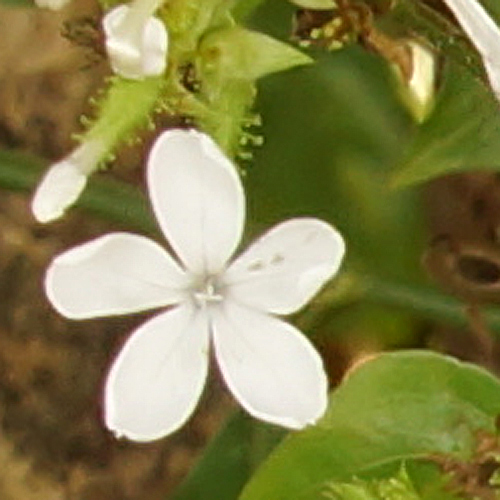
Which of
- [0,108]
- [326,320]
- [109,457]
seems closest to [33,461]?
[109,457]

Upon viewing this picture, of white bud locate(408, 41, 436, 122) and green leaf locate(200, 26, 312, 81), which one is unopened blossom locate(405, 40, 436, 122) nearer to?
white bud locate(408, 41, 436, 122)

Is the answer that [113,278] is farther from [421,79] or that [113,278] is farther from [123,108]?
[421,79]

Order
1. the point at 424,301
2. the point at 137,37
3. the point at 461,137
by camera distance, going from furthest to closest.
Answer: the point at 424,301
the point at 461,137
the point at 137,37

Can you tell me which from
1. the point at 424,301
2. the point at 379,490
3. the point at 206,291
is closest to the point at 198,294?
the point at 206,291

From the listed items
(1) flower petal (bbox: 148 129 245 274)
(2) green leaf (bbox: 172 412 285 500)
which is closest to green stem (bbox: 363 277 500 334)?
(2) green leaf (bbox: 172 412 285 500)

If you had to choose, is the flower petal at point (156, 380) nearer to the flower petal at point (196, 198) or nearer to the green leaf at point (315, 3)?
the flower petal at point (196, 198)

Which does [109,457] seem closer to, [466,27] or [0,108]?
[0,108]

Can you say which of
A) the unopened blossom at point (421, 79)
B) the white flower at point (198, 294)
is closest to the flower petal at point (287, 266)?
the white flower at point (198, 294)
